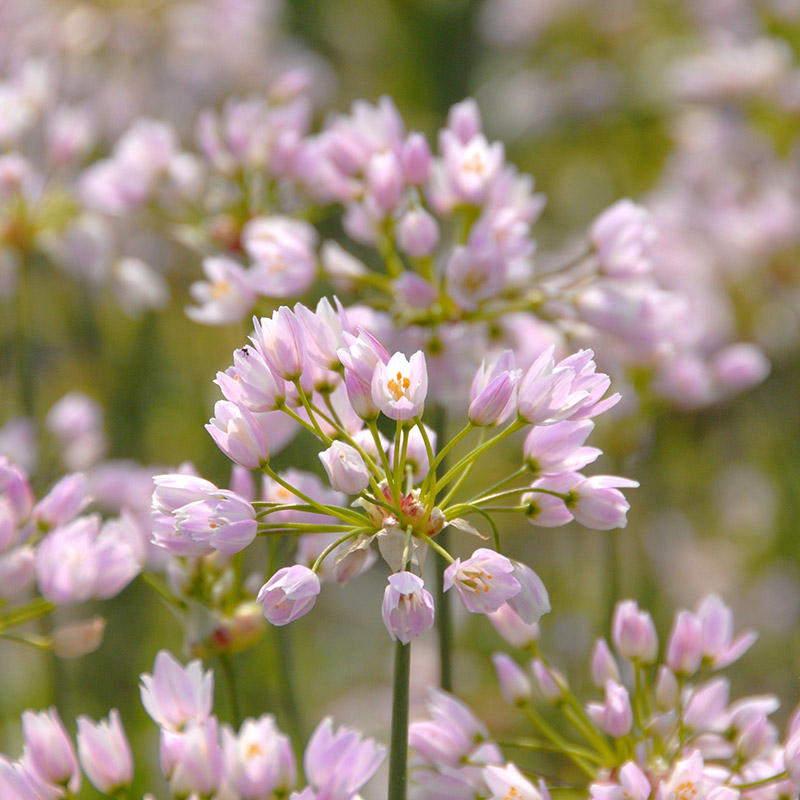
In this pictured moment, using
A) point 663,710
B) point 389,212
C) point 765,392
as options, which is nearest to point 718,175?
point 765,392

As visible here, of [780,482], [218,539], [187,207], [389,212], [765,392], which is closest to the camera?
[218,539]

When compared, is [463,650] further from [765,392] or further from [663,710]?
[663,710]

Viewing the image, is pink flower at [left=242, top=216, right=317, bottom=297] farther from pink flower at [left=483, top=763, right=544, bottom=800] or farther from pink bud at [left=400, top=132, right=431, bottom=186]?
pink flower at [left=483, top=763, right=544, bottom=800]

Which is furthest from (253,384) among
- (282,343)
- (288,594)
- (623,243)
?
(623,243)

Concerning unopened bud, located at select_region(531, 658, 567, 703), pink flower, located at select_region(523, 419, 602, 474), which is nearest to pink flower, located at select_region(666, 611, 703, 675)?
unopened bud, located at select_region(531, 658, 567, 703)

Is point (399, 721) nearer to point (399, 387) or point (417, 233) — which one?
point (399, 387)

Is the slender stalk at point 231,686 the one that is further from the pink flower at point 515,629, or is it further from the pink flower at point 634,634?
the pink flower at point 634,634

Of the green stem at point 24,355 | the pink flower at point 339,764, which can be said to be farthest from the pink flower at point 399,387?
the green stem at point 24,355
